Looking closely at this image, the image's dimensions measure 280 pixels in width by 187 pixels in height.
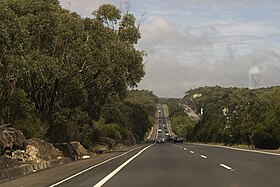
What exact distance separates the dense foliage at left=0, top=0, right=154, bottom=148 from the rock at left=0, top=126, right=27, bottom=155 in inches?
101

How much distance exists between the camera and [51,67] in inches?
1087

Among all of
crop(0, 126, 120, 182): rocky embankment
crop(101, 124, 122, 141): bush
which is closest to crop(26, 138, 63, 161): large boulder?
crop(0, 126, 120, 182): rocky embankment

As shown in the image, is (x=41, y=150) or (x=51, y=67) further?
(x=51, y=67)

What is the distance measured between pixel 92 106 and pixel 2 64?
72.5ft

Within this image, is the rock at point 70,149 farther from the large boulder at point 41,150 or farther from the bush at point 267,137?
the bush at point 267,137

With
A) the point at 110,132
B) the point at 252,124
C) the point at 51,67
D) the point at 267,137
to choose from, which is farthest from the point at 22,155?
the point at 110,132

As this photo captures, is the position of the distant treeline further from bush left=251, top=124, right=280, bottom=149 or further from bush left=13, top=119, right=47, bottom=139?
bush left=13, top=119, right=47, bottom=139

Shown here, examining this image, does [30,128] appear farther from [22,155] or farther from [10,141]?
[10,141]

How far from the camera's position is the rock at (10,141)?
21516 mm

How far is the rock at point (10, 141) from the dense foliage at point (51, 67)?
101 inches

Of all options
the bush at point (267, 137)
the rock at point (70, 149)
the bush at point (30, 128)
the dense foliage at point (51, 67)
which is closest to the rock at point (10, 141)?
the dense foliage at point (51, 67)

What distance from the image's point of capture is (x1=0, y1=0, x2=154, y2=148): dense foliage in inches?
853

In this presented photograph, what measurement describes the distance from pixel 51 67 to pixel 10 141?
6584mm

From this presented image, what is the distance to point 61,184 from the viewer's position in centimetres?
1430
